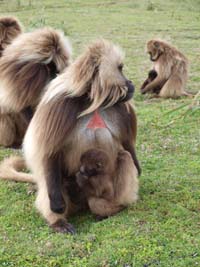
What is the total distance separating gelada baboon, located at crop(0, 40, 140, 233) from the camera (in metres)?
4.23

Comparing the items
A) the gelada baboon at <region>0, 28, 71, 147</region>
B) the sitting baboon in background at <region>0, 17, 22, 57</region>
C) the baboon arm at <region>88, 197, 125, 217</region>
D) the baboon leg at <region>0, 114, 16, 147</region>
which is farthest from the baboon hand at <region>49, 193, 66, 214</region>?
the sitting baboon in background at <region>0, 17, 22, 57</region>

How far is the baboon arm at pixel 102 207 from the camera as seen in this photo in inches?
176

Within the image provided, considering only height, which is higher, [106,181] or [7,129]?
[106,181]

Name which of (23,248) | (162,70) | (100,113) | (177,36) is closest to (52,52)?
(100,113)

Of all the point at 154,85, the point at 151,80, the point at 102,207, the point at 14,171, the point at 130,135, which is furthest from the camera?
the point at 151,80

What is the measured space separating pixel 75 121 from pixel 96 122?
0.59 feet

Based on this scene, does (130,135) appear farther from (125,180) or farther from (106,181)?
(106,181)

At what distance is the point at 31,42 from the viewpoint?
5566 millimetres

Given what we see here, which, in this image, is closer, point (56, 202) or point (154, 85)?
point (56, 202)

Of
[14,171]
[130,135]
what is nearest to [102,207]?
[130,135]

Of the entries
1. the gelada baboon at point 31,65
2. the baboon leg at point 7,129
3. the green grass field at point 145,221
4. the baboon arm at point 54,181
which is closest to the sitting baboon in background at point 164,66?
the green grass field at point 145,221

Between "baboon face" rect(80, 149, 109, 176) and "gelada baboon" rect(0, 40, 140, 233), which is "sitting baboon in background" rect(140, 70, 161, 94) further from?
"baboon face" rect(80, 149, 109, 176)

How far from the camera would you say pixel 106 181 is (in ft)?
14.5

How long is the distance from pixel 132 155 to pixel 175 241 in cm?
98
